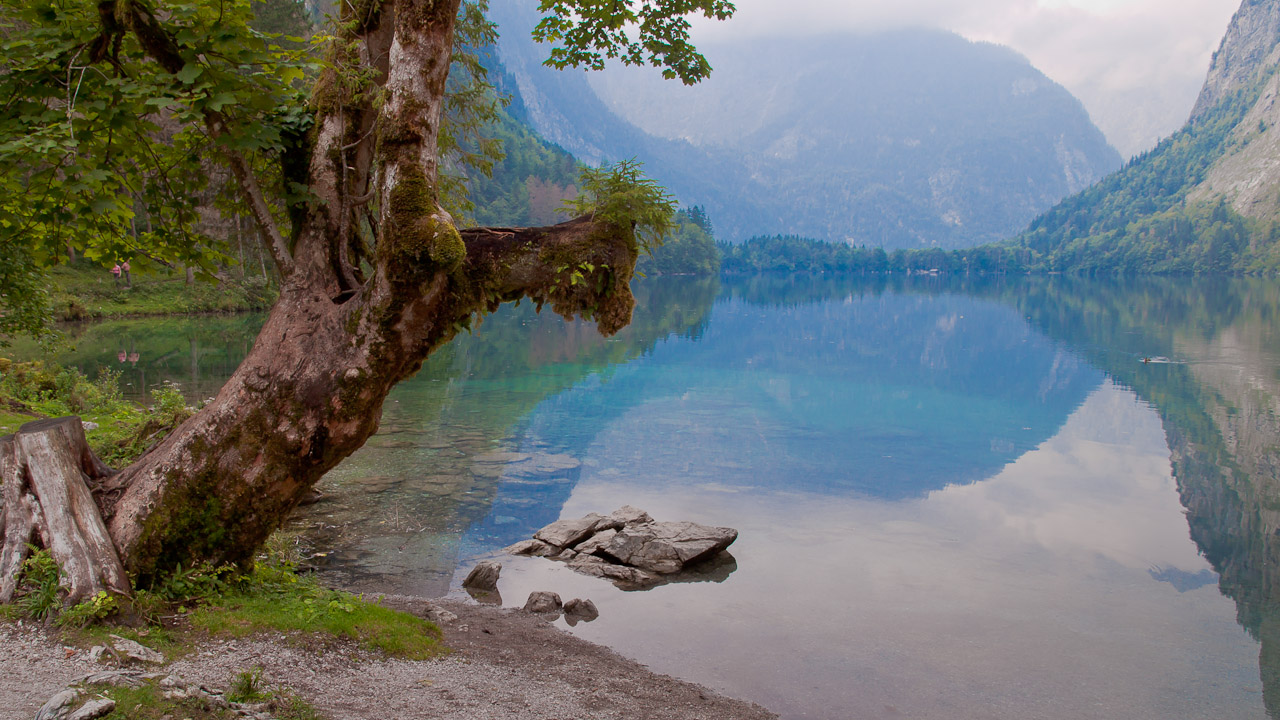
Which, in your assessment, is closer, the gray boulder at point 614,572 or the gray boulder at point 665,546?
the gray boulder at point 614,572

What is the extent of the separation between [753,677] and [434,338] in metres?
6.46

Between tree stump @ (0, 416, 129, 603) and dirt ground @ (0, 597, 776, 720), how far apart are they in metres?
0.66

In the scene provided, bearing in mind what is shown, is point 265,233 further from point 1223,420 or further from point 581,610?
point 1223,420

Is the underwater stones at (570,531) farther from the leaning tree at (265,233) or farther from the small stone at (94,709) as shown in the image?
the small stone at (94,709)

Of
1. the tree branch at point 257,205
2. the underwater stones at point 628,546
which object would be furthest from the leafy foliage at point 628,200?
the underwater stones at point 628,546

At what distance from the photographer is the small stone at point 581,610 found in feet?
43.4

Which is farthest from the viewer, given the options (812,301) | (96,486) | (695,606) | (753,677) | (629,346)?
(812,301)

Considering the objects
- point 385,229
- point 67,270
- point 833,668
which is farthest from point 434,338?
point 67,270

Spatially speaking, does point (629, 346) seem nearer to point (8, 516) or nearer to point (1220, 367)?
point (1220, 367)

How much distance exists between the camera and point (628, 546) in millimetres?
15820

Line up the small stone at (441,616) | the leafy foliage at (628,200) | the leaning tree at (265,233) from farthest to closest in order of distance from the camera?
1. the small stone at (441,616)
2. the leafy foliage at (628,200)
3. the leaning tree at (265,233)

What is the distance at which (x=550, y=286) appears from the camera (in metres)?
9.20

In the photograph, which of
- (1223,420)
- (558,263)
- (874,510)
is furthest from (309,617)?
(1223,420)

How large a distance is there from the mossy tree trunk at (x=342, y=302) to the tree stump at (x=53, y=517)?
0.35 meters
